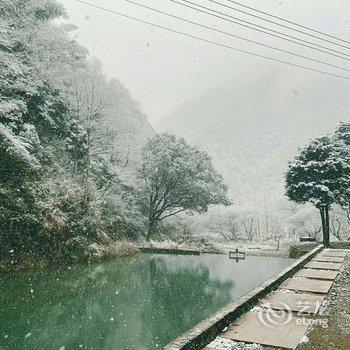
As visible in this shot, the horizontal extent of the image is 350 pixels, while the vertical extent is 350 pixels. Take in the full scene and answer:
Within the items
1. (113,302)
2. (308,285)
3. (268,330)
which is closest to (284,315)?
(268,330)

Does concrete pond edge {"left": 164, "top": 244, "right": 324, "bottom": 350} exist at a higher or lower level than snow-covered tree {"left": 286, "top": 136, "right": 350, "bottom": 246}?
lower

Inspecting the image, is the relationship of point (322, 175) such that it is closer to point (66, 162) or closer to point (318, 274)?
point (318, 274)

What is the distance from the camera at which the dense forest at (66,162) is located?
16.7 metres

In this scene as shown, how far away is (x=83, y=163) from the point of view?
24.1 m

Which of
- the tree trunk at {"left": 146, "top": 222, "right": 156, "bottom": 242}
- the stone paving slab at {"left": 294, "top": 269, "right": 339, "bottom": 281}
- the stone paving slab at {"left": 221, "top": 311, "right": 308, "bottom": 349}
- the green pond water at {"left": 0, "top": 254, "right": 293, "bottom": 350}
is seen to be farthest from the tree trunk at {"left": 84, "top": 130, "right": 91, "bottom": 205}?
the stone paving slab at {"left": 221, "top": 311, "right": 308, "bottom": 349}

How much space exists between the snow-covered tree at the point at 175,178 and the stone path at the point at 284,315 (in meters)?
18.6

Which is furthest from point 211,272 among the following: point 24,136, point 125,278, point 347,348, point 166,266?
point 347,348

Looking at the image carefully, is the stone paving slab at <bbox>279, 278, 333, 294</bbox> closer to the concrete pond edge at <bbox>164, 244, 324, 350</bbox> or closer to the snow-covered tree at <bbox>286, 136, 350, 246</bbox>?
the concrete pond edge at <bbox>164, 244, 324, 350</bbox>

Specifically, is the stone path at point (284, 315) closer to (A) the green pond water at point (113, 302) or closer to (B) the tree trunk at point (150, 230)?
(A) the green pond water at point (113, 302)

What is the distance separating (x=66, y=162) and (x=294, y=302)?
18718 mm

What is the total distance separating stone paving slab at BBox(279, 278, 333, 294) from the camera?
27.7 ft

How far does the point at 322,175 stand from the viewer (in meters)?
21.7

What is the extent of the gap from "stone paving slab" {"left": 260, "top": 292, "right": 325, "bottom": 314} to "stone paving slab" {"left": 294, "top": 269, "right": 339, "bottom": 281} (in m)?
2.36

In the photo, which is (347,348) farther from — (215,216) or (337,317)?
(215,216)
